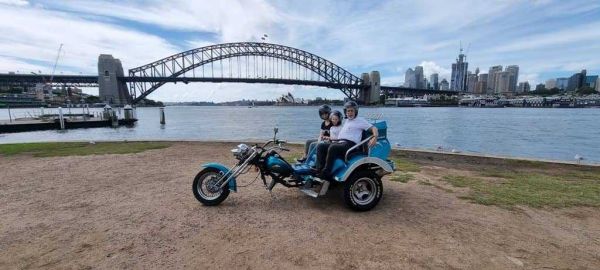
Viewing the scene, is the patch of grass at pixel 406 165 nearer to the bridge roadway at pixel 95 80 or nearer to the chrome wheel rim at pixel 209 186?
the chrome wheel rim at pixel 209 186

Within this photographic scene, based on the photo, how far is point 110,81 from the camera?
9125cm

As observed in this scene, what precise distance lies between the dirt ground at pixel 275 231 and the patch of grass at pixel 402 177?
0.39 metres

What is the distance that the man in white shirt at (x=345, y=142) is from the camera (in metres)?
4.62

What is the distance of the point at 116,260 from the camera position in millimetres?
3211

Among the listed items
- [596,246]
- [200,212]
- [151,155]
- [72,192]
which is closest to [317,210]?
[200,212]

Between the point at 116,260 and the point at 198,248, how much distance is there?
784mm

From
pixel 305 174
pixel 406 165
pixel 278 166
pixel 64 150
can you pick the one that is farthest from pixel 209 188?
pixel 64 150

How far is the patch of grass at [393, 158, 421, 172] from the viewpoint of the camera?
756cm

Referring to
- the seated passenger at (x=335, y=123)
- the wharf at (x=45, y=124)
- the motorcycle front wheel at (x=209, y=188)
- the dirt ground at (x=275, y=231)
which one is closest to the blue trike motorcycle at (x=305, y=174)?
the motorcycle front wheel at (x=209, y=188)

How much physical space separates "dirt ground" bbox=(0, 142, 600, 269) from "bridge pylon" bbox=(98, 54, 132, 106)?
96.7 meters

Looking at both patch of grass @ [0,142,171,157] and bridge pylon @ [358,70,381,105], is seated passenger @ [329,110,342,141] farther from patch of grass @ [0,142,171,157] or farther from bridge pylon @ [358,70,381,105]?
bridge pylon @ [358,70,381,105]

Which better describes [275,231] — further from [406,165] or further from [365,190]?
[406,165]

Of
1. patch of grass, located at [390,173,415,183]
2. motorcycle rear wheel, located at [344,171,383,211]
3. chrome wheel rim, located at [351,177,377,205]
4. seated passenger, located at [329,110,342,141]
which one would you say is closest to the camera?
motorcycle rear wheel, located at [344,171,383,211]

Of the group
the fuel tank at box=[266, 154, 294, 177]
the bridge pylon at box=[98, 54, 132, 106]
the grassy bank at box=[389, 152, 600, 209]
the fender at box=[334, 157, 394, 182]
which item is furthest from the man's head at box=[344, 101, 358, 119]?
the bridge pylon at box=[98, 54, 132, 106]
